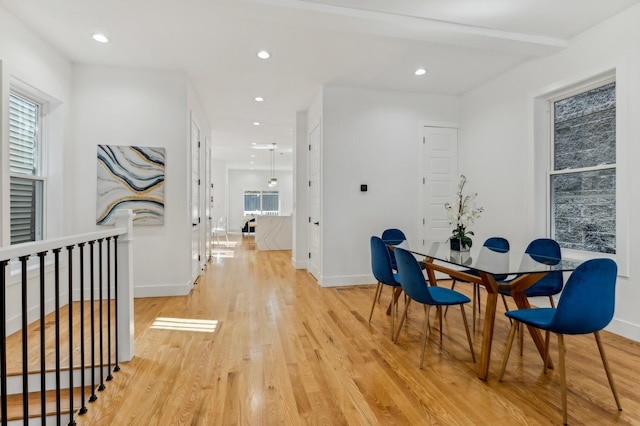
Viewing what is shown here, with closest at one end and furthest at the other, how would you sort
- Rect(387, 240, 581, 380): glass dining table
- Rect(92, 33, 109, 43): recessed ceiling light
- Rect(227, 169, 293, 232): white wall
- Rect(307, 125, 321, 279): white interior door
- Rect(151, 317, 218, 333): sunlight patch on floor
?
Rect(387, 240, 581, 380): glass dining table → Rect(151, 317, 218, 333): sunlight patch on floor → Rect(92, 33, 109, 43): recessed ceiling light → Rect(307, 125, 321, 279): white interior door → Rect(227, 169, 293, 232): white wall

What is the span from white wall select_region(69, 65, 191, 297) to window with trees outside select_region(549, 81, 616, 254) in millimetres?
4466

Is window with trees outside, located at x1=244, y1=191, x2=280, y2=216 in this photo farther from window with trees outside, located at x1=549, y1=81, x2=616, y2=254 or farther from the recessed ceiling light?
window with trees outside, located at x1=549, y1=81, x2=616, y2=254

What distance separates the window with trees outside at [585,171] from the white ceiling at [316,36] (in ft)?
2.32

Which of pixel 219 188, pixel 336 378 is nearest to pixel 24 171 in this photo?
pixel 336 378

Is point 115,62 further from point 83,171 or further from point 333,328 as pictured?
point 333,328

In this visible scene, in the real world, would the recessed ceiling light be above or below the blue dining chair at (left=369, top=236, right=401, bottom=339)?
above

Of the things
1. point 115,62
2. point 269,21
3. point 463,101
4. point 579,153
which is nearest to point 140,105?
point 115,62

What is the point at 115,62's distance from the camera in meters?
3.85

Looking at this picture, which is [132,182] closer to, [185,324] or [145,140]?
[145,140]

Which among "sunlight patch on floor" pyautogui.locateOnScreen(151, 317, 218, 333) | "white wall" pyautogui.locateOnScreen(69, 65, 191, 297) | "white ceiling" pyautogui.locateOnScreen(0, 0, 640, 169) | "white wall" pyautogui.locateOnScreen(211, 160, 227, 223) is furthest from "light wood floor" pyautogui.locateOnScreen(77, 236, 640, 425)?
"white wall" pyautogui.locateOnScreen(211, 160, 227, 223)

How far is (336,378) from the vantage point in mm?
2201

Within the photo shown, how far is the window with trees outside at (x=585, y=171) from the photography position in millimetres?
3176

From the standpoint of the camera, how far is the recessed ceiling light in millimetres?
3257

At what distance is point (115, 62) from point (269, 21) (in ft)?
7.01
